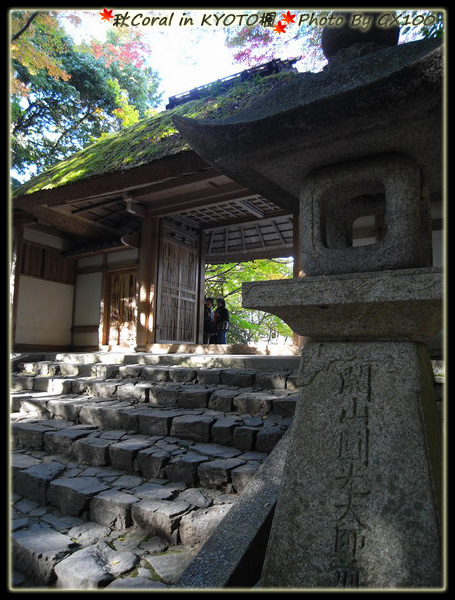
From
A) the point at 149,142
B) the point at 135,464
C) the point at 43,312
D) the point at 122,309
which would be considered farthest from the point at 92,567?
the point at 43,312

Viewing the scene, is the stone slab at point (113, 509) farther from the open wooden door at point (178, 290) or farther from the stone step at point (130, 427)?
the open wooden door at point (178, 290)

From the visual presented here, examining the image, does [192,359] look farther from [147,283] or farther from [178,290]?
[178,290]

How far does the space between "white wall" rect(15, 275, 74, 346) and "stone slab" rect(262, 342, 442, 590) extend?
8.68m

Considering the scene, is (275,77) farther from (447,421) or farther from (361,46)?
(447,421)

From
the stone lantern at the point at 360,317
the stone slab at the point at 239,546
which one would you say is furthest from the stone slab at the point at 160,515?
the stone lantern at the point at 360,317

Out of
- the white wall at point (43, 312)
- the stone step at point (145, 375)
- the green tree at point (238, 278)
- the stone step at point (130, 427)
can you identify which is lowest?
the stone step at point (130, 427)

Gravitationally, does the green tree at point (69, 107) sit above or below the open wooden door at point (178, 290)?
above

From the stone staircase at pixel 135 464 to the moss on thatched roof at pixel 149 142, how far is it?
125 inches

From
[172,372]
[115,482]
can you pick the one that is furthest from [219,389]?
[115,482]

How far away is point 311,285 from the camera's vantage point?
1986 mm

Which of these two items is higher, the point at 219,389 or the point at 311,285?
the point at 311,285

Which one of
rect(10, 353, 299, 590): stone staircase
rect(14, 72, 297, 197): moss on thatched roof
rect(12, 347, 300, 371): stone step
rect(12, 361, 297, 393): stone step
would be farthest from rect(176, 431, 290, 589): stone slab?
rect(14, 72, 297, 197): moss on thatched roof

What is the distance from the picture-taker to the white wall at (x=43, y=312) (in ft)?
30.0

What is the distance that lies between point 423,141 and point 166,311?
6934 millimetres
